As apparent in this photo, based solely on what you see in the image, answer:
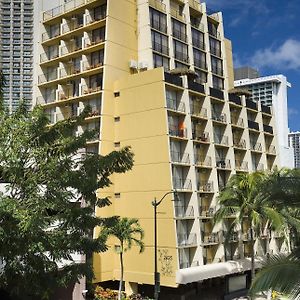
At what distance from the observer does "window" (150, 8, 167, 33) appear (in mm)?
49697

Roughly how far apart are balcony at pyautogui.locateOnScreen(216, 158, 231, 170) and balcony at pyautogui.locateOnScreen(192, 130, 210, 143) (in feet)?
9.86

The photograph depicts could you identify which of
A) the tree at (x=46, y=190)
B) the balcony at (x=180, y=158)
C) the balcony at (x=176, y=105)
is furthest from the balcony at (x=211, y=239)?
the tree at (x=46, y=190)

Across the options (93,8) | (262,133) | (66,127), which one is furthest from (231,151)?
(66,127)

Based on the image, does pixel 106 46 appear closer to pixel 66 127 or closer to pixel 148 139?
pixel 148 139

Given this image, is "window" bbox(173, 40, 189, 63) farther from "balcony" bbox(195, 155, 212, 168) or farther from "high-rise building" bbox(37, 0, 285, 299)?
"balcony" bbox(195, 155, 212, 168)

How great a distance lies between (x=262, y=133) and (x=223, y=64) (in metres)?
9.23

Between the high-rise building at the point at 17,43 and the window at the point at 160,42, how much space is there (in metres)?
22.1

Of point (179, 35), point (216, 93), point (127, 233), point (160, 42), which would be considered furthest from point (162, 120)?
point (179, 35)

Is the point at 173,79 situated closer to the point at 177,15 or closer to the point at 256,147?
the point at 177,15

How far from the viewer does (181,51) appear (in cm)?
5262

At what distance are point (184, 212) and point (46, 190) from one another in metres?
28.3

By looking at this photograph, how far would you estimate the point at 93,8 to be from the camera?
50.1 metres

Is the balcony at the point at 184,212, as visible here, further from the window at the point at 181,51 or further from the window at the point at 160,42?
the window at the point at 181,51

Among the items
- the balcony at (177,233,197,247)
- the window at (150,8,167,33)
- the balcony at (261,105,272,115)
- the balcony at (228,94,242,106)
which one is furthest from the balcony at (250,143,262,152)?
the balcony at (177,233,197,247)
